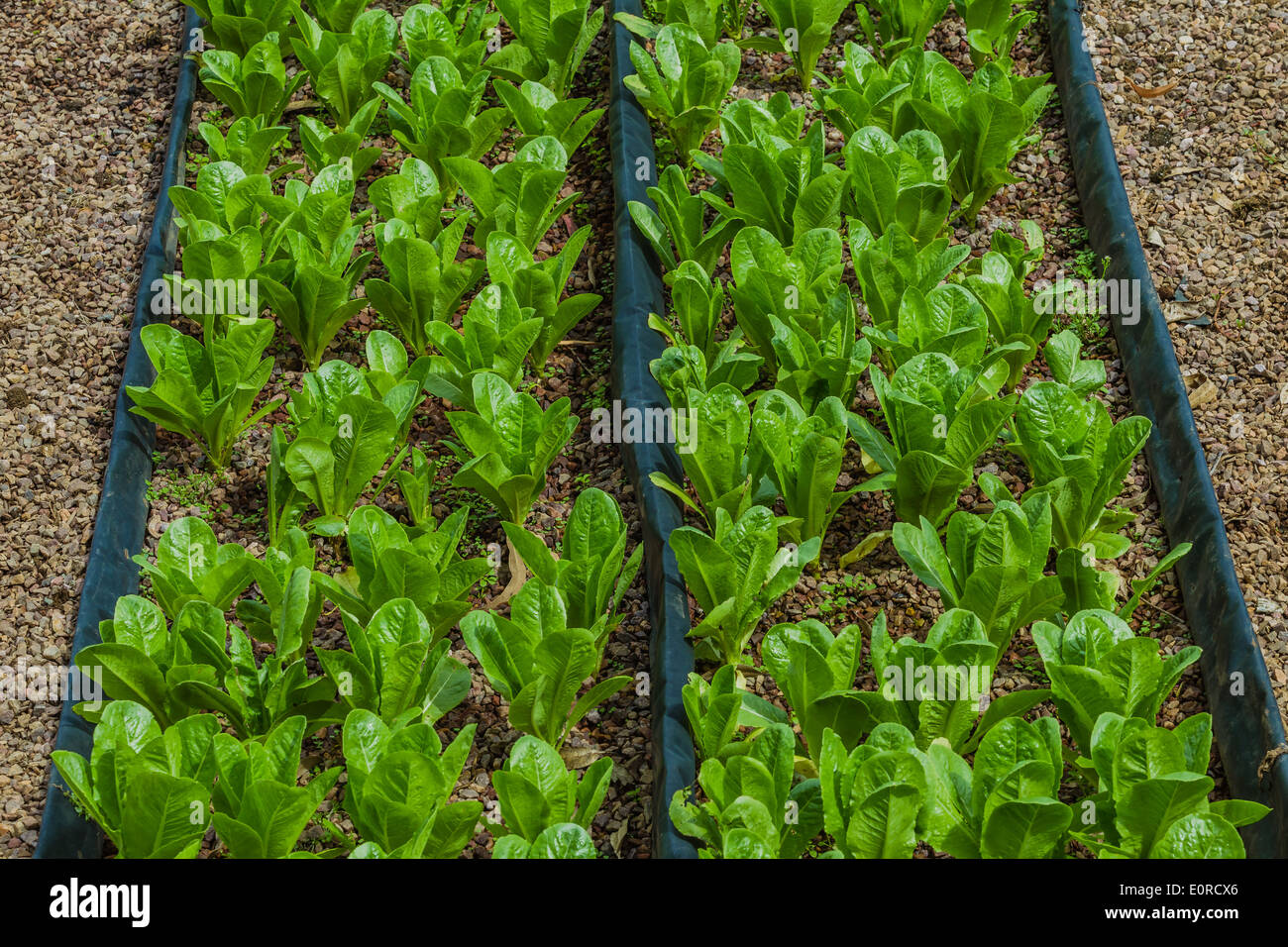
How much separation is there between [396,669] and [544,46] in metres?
2.25

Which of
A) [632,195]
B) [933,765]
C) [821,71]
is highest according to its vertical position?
[821,71]

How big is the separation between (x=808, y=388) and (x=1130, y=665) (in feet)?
3.23

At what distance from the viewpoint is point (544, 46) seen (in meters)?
4.25

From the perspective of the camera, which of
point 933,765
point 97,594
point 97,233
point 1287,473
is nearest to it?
point 933,765

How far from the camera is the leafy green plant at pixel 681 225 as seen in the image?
11.9 feet

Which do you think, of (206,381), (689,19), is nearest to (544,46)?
(689,19)

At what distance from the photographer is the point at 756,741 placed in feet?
8.70

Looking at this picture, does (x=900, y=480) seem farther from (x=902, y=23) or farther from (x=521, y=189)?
(x=902, y=23)

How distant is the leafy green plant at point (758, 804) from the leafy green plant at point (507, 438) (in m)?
0.87

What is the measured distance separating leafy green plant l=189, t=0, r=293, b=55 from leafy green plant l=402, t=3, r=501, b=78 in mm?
Result: 391

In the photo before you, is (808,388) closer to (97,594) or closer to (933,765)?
(933,765)

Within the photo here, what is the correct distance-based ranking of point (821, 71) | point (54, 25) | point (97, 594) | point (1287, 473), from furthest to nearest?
point (54, 25) → point (821, 71) → point (1287, 473) → point (97, 594)

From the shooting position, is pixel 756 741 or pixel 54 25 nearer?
pixel 756 741

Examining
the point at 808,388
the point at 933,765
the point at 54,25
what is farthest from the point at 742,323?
the point at 54,25
